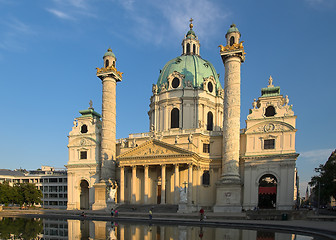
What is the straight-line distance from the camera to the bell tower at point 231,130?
152 ft

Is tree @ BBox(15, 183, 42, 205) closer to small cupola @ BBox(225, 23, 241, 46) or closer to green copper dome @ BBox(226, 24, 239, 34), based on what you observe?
small cupola @ BBox(225, 23, 241, 46)

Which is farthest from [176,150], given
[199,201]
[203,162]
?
[199,201]

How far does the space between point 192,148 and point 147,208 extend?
11001 mm

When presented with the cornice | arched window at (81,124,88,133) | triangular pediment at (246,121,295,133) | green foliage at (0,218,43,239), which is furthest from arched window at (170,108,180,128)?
green foliage at (0,218,43,239)

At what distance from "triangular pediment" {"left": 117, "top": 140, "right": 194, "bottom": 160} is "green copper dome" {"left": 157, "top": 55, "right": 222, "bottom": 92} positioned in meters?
15.1

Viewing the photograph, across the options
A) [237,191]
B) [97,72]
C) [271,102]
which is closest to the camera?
[237,191]

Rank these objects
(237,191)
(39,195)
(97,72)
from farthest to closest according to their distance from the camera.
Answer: (39,195), (97,72), (237,191)

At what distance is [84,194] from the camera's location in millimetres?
62469

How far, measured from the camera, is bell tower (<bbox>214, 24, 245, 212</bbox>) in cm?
4622

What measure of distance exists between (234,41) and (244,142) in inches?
609

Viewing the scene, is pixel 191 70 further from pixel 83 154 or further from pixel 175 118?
pixel 83 154

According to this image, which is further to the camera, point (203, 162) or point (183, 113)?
point (183, 113)

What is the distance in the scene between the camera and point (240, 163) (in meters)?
50.8

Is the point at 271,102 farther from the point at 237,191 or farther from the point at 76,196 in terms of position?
the point at 76,196
